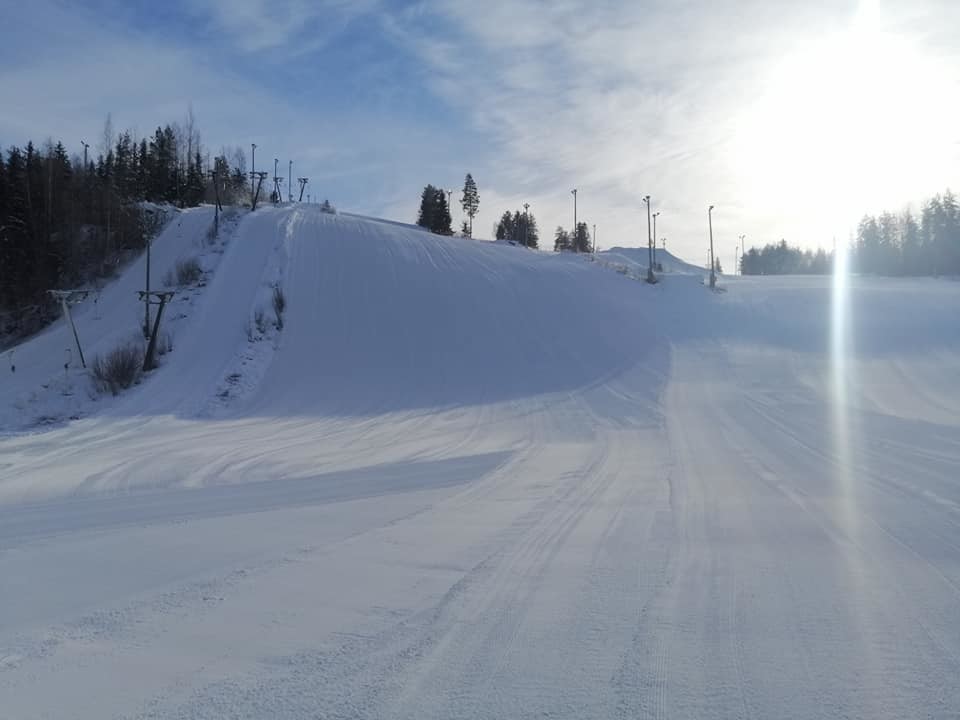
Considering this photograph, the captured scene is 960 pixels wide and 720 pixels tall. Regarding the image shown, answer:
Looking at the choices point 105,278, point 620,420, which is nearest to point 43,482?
point 620,420

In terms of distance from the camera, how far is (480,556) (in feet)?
19.2

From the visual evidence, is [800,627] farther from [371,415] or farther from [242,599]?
[371,415]

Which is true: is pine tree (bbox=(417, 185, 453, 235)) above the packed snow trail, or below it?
above

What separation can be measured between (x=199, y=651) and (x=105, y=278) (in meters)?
40.9

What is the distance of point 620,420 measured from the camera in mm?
17000

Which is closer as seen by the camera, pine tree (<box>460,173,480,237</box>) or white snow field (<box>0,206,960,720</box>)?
white snow field (<box>0,206,960,720</box>)

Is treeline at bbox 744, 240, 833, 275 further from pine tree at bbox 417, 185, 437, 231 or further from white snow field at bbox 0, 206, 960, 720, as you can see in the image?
white snow field at bbox 0, 206, 960, 720

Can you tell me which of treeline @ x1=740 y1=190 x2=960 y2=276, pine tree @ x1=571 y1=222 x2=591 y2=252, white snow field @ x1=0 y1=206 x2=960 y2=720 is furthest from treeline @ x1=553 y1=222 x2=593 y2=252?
white snow field @ x1=0 y1=206 x2=960 y2=720

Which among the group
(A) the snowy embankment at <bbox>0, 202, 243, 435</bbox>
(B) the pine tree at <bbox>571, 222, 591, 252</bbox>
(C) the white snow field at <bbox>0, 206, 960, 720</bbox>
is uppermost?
(B) the pine tree at <bbox>571, 222, 591, 252</bbox>

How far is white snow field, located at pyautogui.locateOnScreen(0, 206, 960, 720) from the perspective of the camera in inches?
141

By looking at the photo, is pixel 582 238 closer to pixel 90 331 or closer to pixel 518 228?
pixel 518 228

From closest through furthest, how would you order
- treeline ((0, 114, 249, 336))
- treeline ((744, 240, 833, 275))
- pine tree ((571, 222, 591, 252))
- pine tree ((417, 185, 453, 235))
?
1. treeline ((0, 114, 249, 336))
2. pine tree ((417, 185, 453, 235))
3. pine tree ((571, 222, 591, 252))
4. treeline ((744, 240, 833, 275))

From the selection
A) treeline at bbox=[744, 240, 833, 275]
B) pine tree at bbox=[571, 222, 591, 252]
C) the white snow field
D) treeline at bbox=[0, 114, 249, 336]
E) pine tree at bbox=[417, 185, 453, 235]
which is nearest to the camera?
the white snow field

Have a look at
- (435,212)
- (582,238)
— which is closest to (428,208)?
(435,212)
